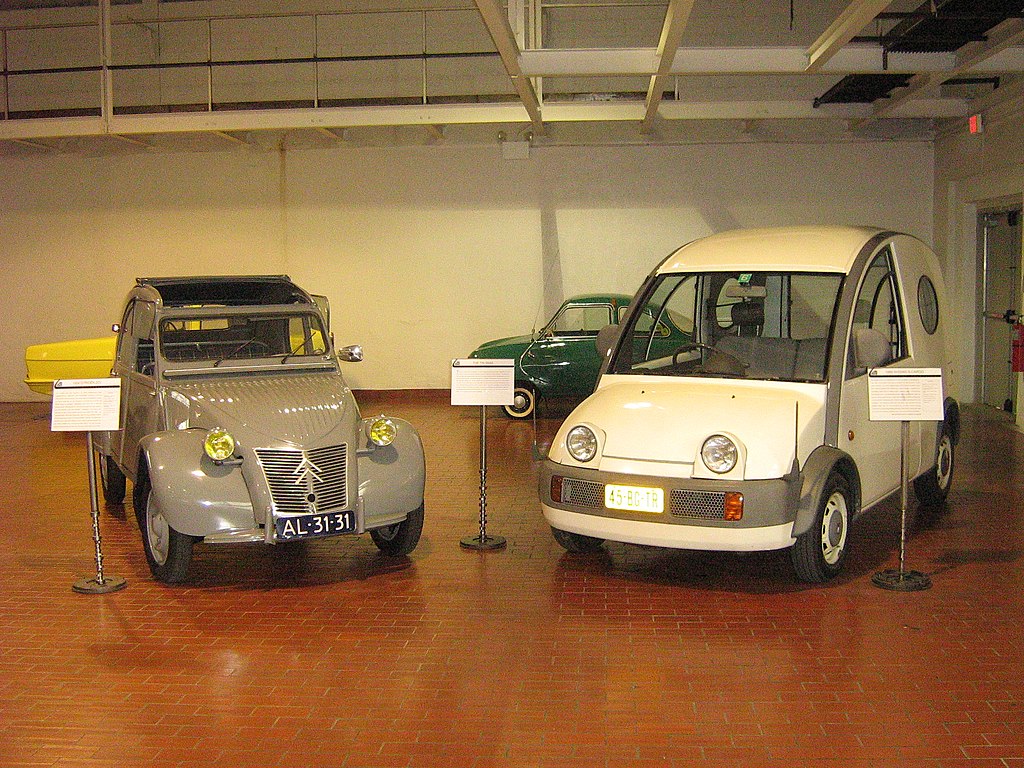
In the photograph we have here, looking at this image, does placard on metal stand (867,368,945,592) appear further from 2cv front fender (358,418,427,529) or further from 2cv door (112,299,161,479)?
2cv door (112,299,161,479)

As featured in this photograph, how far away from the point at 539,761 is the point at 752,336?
12.4ft

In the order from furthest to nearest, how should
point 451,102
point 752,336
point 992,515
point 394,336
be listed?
point 394,336 → point 451,102 → point 992,515 → point 752,336

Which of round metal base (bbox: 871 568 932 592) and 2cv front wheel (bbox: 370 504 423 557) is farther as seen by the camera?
2cv front wheel (bbox: 370 504 423 557)

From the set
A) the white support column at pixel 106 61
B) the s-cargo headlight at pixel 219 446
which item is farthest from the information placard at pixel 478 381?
the white support column at pixel 106 61

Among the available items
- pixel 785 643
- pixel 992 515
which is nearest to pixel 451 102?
pixel 992 515

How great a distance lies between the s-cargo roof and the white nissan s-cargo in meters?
0.01

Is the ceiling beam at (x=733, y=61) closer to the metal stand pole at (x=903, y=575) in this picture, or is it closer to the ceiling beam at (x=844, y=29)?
the ceiling beam at (x=844, y=29)

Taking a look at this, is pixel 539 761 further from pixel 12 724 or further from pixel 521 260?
pixel 521 260

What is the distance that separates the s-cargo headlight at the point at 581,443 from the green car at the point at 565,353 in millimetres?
6757

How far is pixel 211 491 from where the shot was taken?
6312mm

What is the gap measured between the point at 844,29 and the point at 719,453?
4.35 m

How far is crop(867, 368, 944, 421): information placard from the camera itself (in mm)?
6164

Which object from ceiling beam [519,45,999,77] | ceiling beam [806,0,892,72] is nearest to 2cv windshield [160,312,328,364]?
ceiling beam [519,45,999,77]

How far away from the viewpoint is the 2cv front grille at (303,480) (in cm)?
640
